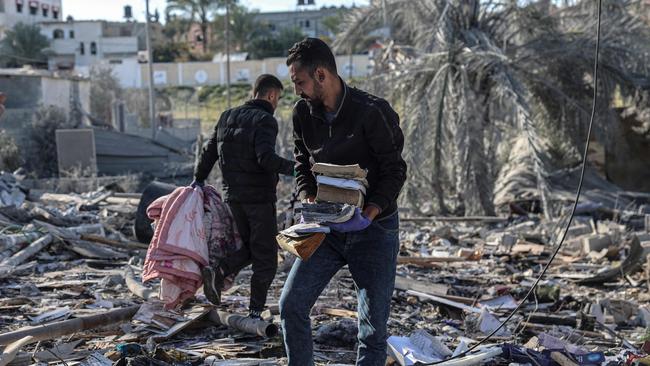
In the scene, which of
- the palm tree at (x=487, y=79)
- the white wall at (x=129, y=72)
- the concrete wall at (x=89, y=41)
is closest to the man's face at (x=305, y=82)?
the palm tree at (x=487, y=79)

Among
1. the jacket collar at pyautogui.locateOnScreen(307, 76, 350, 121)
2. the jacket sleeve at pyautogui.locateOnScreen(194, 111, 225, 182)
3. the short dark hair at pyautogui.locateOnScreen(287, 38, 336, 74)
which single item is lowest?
the jacket sleeve at pyautogui.locateOnScreen(194, 111, 225, 182)

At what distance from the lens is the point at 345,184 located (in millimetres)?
3709

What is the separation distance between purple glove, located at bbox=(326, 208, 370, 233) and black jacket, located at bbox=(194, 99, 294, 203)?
2.03 metres

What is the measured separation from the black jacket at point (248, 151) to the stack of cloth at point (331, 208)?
6.33 ft

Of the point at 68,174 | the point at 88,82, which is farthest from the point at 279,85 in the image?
the point at 88,82

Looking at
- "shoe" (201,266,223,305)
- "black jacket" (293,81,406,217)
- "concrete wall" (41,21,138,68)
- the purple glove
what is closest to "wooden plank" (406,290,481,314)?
"shoe" (201,266,223,305)

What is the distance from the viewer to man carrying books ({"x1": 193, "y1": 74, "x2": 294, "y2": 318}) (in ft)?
19.0

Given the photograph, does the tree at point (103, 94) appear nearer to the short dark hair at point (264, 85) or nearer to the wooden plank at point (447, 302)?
the wooden plank at point (447, 302)

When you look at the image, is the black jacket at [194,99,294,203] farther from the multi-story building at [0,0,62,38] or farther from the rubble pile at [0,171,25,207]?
the multi-story building at [0,0,62,38]

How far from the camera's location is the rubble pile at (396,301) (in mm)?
5047

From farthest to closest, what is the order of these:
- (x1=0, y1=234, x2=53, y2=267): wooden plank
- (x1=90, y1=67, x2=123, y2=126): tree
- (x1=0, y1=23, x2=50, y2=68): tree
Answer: (x1=0, y1=23, x2=50, y2=68): tree
(x1=90, y1=67, x2=123, y2=126): tree
(x1=0, y1=234, x2=53, y2=267): wooden plank

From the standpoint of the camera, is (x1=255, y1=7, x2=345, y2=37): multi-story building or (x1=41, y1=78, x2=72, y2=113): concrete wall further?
(x1=255, y1=7, x2=345, y2=37): multi-story building

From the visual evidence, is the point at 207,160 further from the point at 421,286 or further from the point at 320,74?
the point at 421,286

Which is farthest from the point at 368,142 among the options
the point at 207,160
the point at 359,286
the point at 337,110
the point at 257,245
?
the point at 207,160
